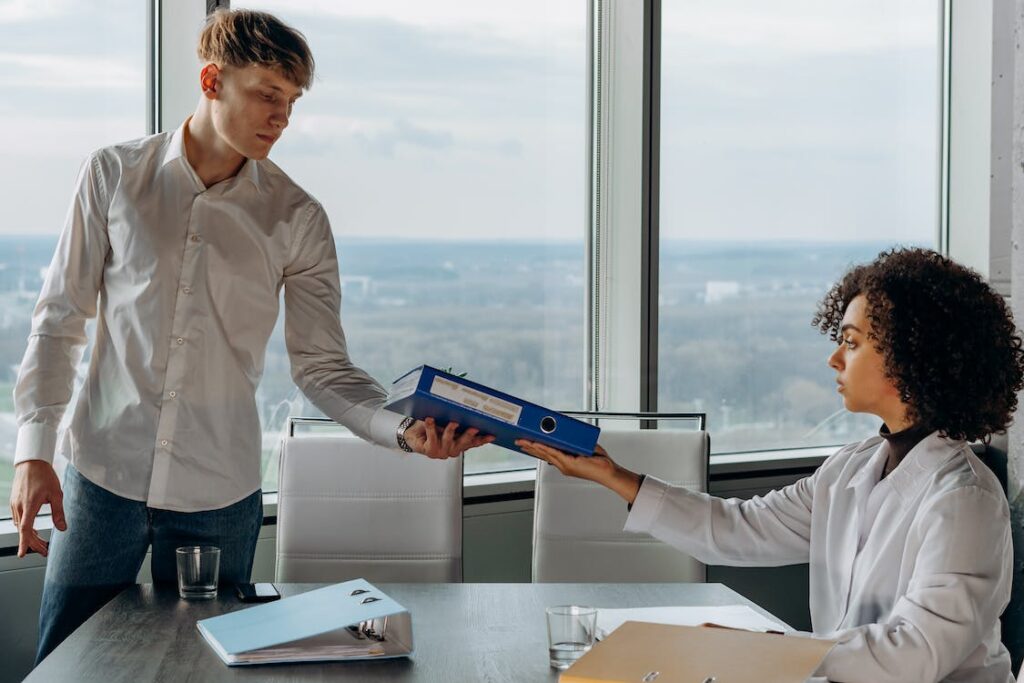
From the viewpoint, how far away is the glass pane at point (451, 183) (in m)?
3.30

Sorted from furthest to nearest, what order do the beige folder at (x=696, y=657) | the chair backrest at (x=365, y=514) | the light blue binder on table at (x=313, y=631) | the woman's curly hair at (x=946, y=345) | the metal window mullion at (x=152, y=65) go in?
the metal window mullion at (x=152, y=65)
the chair backrest at (x=365, y=514)
the woman's curly hair at (x=946, y=345)
the light blue binder on table at (x=313, y=631)
the beige folder at (x=696, y=657)

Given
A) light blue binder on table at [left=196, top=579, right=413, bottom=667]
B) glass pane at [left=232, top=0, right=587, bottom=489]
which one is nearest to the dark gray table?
light blue binder on table at [left=196, top=579, right=413, bottom=667]

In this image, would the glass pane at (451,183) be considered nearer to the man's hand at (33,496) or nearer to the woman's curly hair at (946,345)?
the man's hand at (33,496)

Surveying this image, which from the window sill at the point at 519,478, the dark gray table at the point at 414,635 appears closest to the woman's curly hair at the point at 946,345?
the dark gray table at the point at 414,635

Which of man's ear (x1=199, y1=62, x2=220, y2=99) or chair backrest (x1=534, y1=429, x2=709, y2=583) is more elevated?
man's ear (x1=199, y1=62, x2=220, y2=99)

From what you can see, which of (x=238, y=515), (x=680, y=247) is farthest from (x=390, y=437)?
(x=680, y=247)

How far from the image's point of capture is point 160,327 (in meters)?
2.05

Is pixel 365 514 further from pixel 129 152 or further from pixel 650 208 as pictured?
pixel 650 208

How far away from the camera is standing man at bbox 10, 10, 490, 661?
77.3 inches

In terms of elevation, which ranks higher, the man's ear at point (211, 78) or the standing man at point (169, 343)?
the man's ear at point (211, 78)

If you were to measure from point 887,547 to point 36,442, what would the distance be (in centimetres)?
143

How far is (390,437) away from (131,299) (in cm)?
57

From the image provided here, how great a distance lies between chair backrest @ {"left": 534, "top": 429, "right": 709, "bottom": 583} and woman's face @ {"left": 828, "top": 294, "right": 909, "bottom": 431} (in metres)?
0.87

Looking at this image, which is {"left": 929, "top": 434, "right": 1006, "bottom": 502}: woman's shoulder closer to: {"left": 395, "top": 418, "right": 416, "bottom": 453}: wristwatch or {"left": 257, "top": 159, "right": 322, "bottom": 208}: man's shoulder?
{"left": 395, "top": 418, "right": 416, "bottom": 453}: wristwatch
